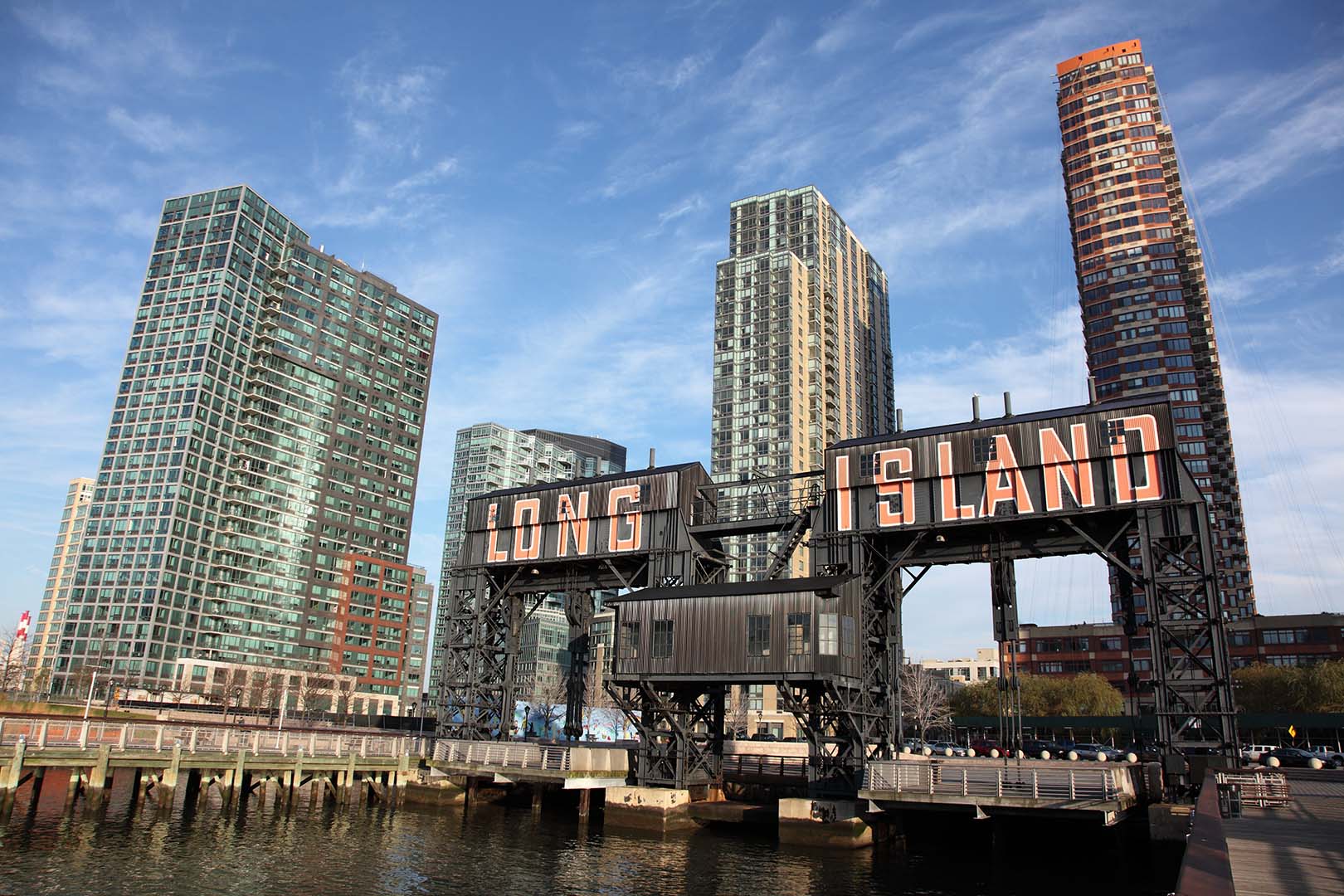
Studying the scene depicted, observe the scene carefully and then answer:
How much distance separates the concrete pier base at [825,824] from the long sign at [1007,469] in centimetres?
1444

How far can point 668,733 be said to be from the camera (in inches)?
1919

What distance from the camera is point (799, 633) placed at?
43469 mm

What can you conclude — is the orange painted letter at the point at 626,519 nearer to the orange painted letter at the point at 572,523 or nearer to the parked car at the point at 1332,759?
the orange painted letter at the point at 572,523

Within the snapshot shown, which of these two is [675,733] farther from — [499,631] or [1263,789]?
[1263,789]

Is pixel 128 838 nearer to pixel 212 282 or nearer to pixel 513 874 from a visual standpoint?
pixel 513 874

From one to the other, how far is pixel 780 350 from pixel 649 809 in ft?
450

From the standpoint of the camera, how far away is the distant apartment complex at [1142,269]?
496ft

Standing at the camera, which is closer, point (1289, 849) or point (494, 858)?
point (1289, 849)

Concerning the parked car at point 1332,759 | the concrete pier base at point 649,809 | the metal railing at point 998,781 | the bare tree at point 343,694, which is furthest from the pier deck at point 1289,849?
the bare tree at point 343,694

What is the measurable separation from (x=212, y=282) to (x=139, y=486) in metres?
38.7

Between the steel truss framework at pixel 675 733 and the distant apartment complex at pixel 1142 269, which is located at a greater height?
the distant apartment complex at pixel 1142 269

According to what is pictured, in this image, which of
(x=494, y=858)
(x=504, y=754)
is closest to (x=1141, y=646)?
(x=504, y=754)

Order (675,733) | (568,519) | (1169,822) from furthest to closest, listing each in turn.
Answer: (568,519)
(675,733)
(1169,822)

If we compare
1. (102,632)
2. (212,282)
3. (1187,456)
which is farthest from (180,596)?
(1187,456)
